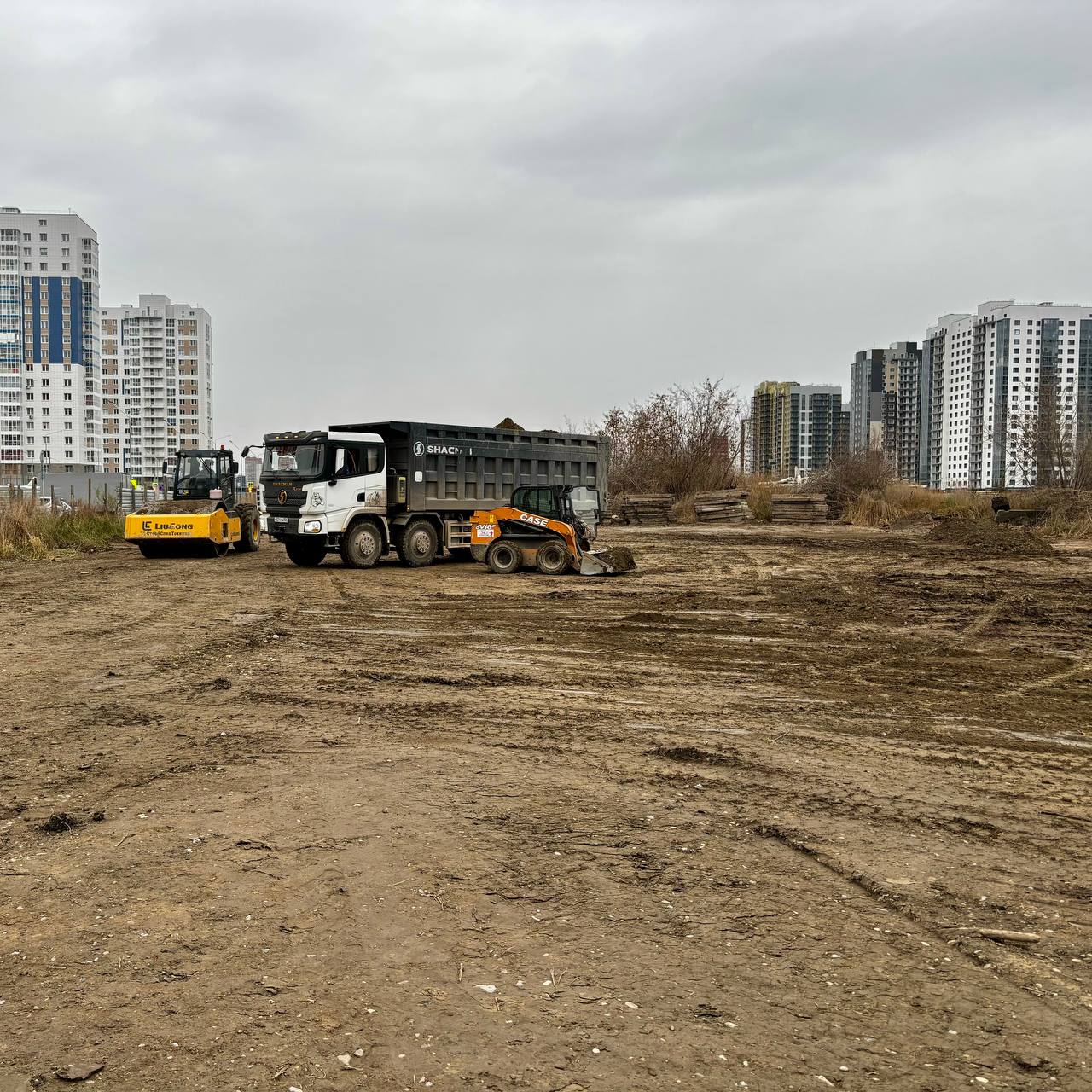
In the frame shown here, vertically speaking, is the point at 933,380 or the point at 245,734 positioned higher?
the point at 933,380

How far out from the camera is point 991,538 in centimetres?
2619

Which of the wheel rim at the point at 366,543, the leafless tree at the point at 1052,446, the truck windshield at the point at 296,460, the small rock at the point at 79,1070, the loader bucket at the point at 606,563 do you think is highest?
the leafless tree at the point at 1052,446

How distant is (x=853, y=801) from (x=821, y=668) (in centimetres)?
433

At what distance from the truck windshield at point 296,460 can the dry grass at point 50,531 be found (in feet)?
22.6

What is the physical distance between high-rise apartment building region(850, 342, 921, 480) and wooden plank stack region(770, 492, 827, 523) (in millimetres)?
55857

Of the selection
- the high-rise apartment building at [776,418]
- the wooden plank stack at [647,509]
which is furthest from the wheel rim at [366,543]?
the high-rise apartment building at [776,418]

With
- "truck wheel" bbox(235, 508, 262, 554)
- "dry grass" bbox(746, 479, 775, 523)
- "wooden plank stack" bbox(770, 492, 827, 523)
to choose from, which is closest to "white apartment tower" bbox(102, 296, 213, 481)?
"dry grass" bbox(746, 479, 775, 523)

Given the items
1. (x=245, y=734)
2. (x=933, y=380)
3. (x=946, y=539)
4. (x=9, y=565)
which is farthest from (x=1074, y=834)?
(x=933, y=380)

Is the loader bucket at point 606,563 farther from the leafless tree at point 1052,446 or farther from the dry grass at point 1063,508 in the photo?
the leafless tree at point 1052,446

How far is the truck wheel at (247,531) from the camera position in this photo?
85.1ft

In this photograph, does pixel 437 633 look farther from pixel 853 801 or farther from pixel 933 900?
pixel 933 900

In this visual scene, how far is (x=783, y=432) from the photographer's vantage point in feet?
305

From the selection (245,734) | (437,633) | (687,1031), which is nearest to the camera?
(687,1031)

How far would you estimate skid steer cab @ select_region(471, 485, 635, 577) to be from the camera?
63.4ft
